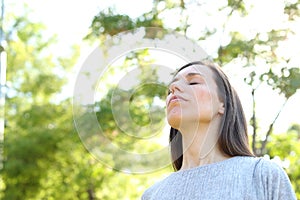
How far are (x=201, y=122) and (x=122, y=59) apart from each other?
3.74ft

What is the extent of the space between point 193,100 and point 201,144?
13cm

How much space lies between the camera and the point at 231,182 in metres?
1.58

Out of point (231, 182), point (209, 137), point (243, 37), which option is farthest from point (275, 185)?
point (243, 37)

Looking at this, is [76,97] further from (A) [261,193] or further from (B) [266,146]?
(B) [266,146]

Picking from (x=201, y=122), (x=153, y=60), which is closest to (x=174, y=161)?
(x=201, y=122)

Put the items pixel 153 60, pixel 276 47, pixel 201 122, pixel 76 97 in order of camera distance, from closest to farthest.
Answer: pixel 201 122, pixel 76 97, pixel 153 60, pixel 276 47

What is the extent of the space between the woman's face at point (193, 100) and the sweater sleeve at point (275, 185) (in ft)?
0.70

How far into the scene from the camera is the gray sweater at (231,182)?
4.98 feet

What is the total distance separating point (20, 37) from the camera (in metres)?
10.7

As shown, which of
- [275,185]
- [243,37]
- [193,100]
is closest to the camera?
[275,185]

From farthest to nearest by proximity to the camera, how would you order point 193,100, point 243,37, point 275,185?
point 243,37, point 193,100, point 275,185

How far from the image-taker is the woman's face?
162cm

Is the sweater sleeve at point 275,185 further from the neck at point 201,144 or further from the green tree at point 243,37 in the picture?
the green tree at point 243,37

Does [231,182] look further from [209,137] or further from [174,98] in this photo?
[174,98]
